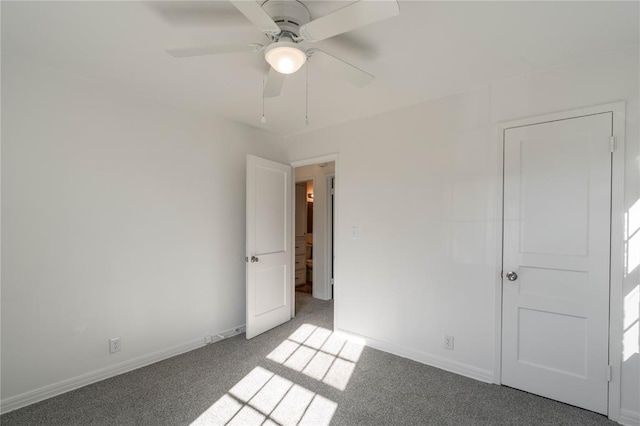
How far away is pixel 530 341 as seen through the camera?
88.2 inches

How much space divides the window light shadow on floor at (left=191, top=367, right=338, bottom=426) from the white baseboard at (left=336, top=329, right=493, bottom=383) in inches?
39.4

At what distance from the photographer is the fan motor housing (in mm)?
1460

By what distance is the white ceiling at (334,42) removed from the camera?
5.17ft

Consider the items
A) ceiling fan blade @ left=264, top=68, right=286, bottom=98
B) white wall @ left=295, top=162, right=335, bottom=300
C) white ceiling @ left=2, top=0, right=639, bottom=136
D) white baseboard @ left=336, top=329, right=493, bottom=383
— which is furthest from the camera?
white wall @ left=295, top=162, right=335, bottom=300

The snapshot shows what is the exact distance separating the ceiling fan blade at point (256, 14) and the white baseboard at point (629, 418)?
10.1ft

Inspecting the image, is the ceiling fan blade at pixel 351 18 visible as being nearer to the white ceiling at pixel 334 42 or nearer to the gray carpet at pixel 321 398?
the white ceiling at pixel 334 42

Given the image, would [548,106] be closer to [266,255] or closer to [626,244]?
[626,244]

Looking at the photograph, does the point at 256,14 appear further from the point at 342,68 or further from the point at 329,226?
the point at 329,226

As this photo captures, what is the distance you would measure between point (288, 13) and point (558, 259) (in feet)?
7.87

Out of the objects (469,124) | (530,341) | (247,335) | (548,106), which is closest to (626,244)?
(530,341)

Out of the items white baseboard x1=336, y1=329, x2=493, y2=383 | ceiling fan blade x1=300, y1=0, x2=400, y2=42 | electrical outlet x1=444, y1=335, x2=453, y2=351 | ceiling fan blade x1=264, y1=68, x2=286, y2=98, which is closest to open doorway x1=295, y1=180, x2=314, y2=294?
white baseboard x1=336, y1=329, x2=493, y2=383

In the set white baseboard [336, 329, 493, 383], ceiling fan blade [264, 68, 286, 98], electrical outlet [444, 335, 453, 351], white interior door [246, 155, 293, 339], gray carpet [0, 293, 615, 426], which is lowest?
gray carpet [0, 293, 615, 426]

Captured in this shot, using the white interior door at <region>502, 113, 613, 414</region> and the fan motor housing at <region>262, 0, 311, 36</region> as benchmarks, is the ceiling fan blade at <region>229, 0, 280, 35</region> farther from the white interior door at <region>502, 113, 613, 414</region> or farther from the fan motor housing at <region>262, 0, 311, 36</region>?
the white interior door at <region>502, 113, 613, 414</region>

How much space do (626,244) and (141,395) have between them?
350 centimetres
